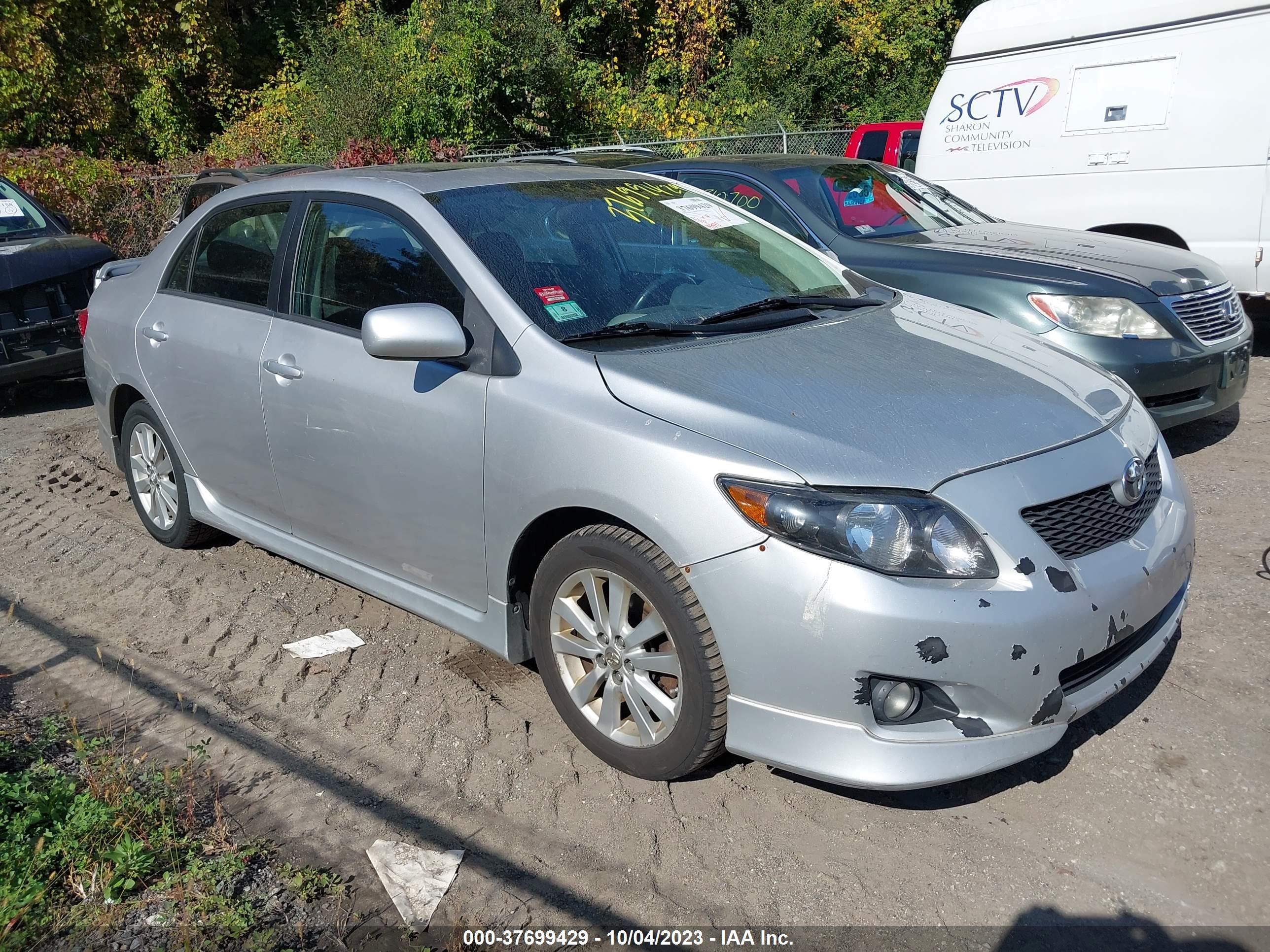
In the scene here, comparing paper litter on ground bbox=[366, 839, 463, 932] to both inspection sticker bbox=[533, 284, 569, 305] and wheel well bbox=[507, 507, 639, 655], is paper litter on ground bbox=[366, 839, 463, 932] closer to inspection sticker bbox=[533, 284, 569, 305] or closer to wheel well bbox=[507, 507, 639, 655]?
wheel well bbox=[507, 507, 639, 655]

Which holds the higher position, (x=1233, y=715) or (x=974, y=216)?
(x=974, y=216)

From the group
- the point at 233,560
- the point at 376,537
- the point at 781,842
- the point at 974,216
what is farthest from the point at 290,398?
the point at 974,216

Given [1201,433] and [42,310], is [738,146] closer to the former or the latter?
[42,310]

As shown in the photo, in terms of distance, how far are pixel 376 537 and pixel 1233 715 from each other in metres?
2.94

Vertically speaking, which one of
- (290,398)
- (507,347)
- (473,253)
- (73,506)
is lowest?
(73,506)

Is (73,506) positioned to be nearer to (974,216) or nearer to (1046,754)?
(1046,754)

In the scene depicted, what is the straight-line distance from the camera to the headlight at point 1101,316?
5.46 metres

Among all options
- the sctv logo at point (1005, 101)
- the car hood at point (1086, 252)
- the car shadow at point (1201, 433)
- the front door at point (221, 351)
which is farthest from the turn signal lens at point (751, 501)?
the sctv logo at point (1005, 101)

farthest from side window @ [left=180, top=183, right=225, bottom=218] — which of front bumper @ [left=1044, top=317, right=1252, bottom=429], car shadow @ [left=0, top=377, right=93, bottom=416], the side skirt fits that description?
front bumper @ [left=1044, top=317, right=1252, bottom=429]

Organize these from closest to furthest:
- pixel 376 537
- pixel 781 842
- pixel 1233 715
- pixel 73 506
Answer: pixel 781 842
pixel 1233 715
pixel 376 537
pixel 73 506

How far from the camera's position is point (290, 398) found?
394cm

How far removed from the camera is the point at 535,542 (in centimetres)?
333

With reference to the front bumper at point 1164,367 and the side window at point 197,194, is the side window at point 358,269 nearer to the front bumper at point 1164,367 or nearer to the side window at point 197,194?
the front bumper at point 1164,367

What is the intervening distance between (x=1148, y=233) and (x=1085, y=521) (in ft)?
21.1
